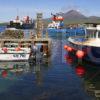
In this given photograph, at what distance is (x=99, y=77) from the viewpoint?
3070 centimetres

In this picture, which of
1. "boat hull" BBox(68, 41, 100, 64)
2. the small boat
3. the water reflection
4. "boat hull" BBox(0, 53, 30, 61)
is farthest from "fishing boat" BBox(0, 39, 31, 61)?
"boat hull" BBox(68, 41, 100, 64)

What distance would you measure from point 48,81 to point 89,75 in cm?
532

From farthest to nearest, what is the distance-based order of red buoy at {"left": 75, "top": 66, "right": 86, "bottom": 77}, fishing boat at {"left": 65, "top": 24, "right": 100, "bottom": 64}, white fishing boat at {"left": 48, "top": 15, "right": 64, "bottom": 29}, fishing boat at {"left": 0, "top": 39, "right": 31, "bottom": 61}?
white fishing boat at {"left": 48, "top": 15, "right": 64, "bottom": 29}
fishing boat at {"left": 0, "top": 39, "right": 31, "bottom": 61}
fishing boat at {"left": 65, "top": 24, "right": 100, "bottom": 64}
red buoy at {"left": 75, "top": 66, "right": 86, "bottom": 77}

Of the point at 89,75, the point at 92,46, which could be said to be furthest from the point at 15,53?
the point at 89,75

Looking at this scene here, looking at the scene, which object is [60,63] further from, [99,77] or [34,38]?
[99,77]

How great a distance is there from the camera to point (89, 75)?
31.8m

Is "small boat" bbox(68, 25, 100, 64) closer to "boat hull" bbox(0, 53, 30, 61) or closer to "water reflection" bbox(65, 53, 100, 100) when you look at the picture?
"water reflection" bbox(65, 53, 100, 100)

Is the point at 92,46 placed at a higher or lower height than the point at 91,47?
higher

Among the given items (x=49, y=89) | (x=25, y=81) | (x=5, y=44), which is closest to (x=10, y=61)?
(x=5, y=44)

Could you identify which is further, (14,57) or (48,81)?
(14,57)

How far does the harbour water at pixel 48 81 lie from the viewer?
23.5 meters

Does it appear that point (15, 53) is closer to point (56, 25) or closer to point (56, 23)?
point (56, 25)

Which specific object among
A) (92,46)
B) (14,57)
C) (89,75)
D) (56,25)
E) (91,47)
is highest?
(56,25)

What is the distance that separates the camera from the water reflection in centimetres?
2517
